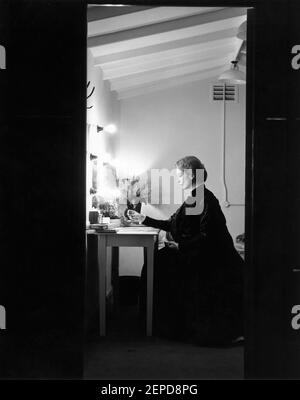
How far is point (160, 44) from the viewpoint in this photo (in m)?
5.76

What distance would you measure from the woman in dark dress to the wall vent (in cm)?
344

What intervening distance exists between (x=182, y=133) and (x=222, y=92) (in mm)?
891

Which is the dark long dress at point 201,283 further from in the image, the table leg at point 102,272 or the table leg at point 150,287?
the table leg at point 102,272

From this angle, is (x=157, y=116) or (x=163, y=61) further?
(x=157, y=116)

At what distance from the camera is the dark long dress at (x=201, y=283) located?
438cm

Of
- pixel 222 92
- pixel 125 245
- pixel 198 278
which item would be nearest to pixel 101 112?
pixel 125 245

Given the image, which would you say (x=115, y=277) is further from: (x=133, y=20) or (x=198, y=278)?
(x=133, y=20)

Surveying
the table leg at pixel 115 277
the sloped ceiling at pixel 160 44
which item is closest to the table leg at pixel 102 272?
the table leg at pixel 115 277

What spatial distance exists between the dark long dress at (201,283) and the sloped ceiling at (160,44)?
1785 mm

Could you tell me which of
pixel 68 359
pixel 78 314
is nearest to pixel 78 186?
pixel 78 314

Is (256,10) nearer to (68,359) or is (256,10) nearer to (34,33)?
(34,33)

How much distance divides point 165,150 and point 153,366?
446 centimetres

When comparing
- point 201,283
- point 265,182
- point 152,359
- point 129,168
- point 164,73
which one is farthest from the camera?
point 129,168

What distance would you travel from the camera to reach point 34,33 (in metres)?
3.10
